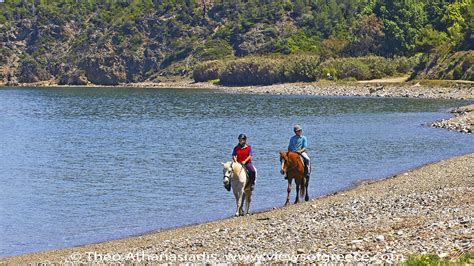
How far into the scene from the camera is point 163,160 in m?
43.8

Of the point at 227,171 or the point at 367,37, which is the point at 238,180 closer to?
the point at 227,171

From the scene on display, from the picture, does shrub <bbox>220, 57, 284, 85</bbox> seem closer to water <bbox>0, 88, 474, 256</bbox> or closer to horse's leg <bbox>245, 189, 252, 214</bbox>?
water <bbox>0, 88, 474, 256</bbox>

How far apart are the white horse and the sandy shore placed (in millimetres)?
795

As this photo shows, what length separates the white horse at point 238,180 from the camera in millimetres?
22797

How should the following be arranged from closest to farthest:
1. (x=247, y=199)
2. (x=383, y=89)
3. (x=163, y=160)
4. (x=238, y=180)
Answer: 1. (x=238, y=180)
2. (x=247, y=199)
3. (x=163, y=160)
4. (x=383, y=89)

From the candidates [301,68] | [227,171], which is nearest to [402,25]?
[301,68]

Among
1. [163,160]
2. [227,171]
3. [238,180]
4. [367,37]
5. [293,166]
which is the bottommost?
[163,160]

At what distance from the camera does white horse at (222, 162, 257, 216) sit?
22797 millimetres

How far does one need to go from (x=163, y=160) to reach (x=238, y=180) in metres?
20.9

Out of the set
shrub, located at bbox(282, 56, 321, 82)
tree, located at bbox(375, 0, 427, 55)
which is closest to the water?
shrub, located at bbox(282, 56, 321, 82)

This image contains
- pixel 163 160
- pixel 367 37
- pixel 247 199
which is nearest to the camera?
pixel 247 199

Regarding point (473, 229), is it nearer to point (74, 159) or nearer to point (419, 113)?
point (74, 159)

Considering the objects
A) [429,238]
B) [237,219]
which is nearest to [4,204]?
[237,219]

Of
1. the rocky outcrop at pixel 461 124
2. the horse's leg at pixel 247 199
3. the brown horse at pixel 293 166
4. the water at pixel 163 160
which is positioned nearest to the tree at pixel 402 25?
the water at pixel 163 160
